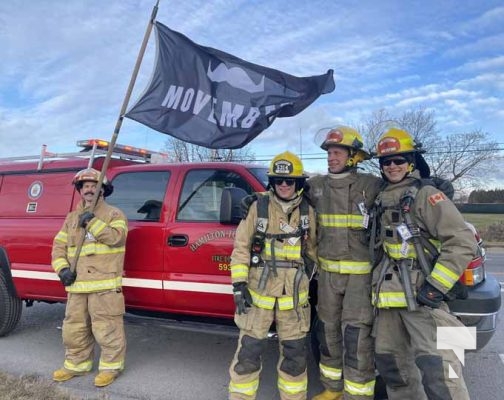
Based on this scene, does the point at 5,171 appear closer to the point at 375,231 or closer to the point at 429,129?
the point at 375,231

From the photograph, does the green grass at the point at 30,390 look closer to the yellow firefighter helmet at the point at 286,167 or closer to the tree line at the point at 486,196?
the yellow firefighter helmet at the point at 286,167

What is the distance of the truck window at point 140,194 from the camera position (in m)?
4.38

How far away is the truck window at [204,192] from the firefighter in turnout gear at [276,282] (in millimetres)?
715

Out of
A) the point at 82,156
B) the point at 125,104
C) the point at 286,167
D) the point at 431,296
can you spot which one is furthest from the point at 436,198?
the point at 82,156

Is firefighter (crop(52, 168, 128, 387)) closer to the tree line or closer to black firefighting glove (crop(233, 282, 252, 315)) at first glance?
black firefighting glove (crop(233, 282, 252, 315))

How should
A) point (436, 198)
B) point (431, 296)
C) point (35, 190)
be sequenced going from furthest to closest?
point (35, 190), point (436, 198), point (431, 296)

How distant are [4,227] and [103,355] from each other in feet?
6.58

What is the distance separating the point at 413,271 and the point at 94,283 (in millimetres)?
2645

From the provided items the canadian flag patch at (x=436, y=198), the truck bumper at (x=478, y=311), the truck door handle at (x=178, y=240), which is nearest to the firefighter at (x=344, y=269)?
the canadian flag patch at (x=436, y=198)

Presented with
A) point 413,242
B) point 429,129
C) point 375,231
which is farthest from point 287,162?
point 429,129

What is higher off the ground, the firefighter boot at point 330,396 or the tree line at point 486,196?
the tree line at point 486,196

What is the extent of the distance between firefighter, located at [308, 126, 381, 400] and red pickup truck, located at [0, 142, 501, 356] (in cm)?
67

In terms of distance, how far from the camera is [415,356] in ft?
9.68

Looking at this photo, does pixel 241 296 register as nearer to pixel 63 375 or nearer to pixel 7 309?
pixel 63 375
